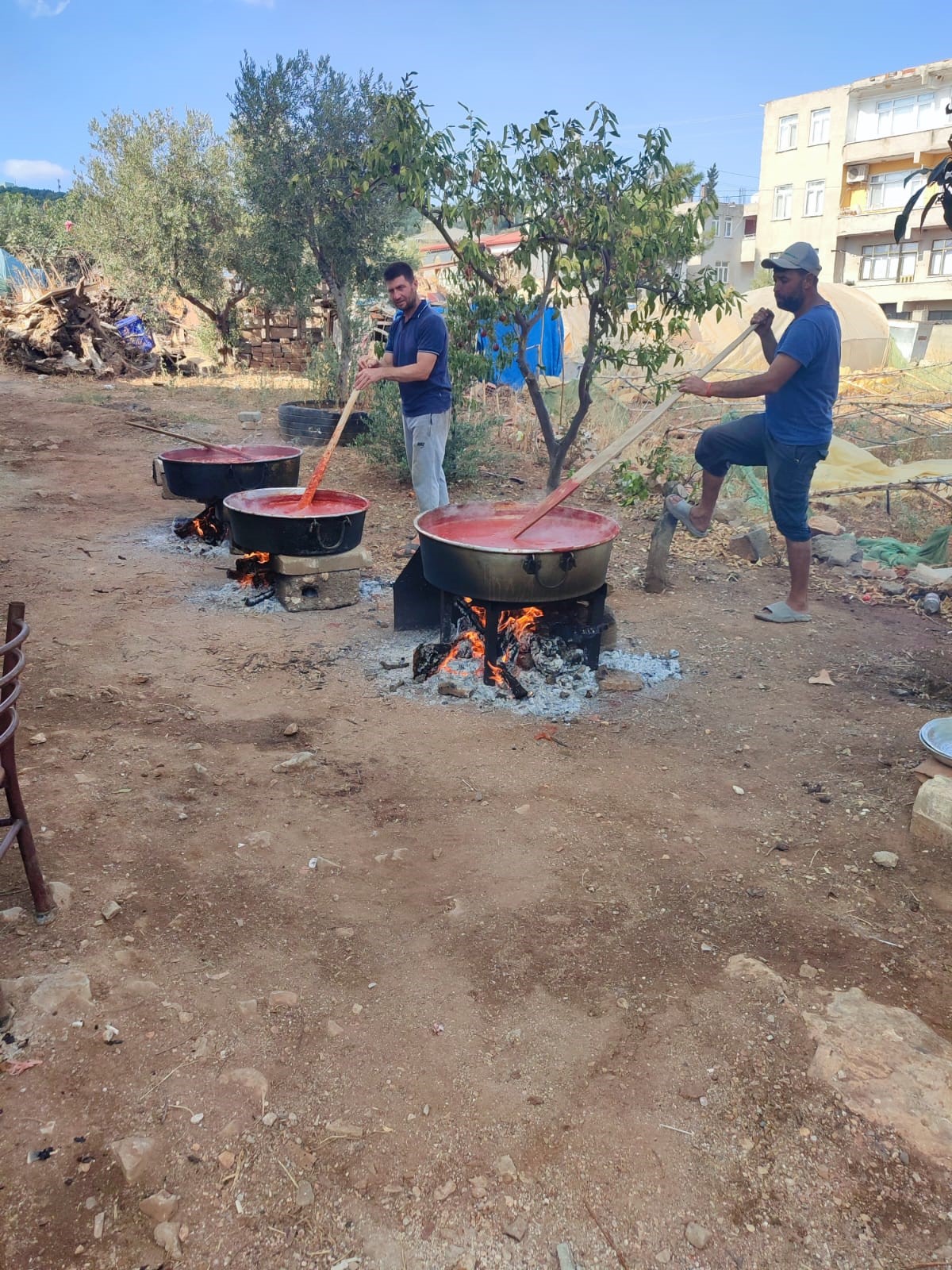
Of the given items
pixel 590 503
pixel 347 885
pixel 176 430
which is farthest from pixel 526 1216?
pixel 176 430

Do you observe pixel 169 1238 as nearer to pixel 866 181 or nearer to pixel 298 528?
pixel 298 528

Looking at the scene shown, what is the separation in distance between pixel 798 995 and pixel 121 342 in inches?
708

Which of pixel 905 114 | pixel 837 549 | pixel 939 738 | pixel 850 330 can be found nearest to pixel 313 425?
pixel 837 549

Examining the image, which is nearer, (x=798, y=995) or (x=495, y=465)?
(x=798, y=995)

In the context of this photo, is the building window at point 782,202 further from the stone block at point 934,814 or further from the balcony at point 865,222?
the stone block at point 934,814

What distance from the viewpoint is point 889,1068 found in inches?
82.7

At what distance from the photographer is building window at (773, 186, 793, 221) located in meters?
38.0

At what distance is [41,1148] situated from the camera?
1.84m

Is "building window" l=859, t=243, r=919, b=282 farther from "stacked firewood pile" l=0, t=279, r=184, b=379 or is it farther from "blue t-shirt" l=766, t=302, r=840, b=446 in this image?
"blue t-shirt" l=766, t=302, r=840, b=446

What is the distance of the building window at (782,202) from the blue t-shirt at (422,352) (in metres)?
39.4

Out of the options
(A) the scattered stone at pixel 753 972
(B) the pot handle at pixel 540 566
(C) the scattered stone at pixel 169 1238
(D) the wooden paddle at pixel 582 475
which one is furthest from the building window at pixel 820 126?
(C) the scattered stone at pixel 169 1238

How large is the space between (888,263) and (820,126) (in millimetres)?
6886

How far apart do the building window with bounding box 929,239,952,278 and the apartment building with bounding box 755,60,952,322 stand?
0.03 meters

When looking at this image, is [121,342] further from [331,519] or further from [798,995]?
[798,995]
